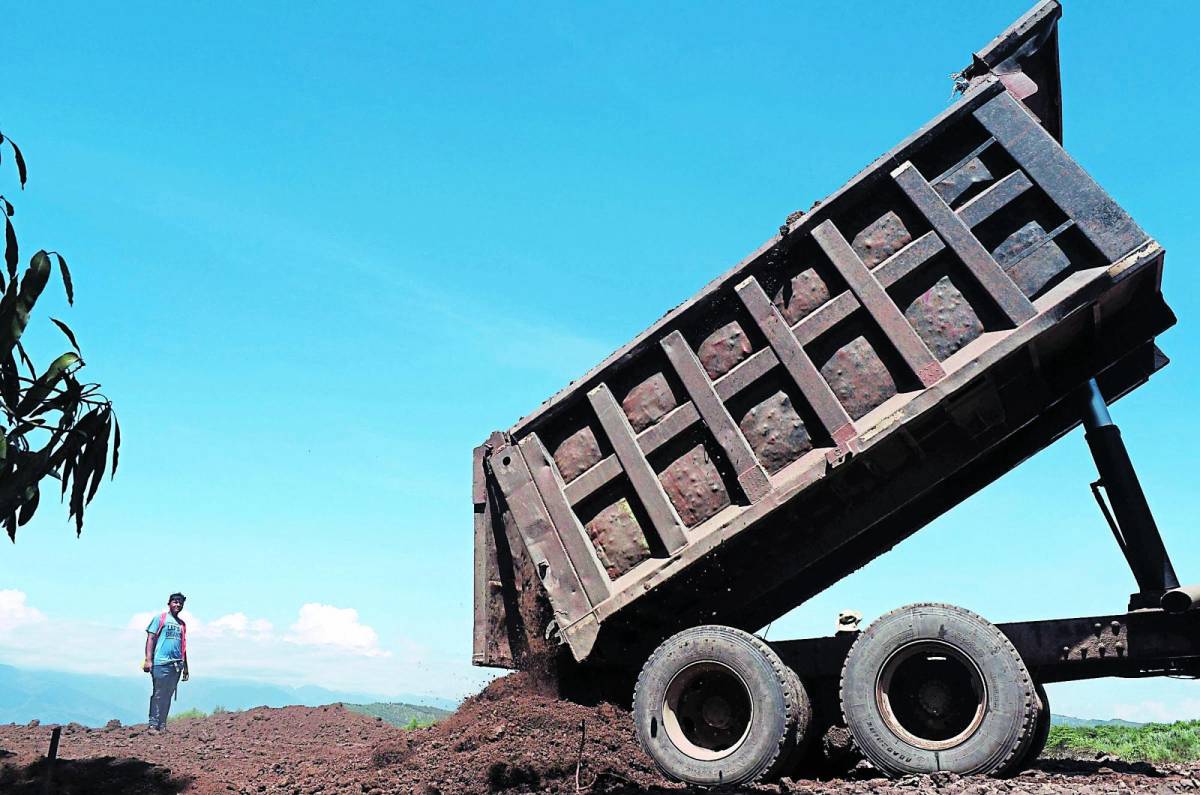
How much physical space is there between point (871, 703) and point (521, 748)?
2.24 meters

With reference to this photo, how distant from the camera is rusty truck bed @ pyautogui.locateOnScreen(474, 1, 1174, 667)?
5.79m

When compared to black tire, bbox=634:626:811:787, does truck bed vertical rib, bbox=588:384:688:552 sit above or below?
above

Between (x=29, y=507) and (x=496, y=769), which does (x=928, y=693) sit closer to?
(x=496, y=769)

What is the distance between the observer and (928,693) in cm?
568

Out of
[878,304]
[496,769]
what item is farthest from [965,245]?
[496,769]

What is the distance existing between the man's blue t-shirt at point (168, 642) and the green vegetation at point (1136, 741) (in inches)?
386

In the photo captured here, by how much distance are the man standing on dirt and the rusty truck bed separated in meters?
6.26

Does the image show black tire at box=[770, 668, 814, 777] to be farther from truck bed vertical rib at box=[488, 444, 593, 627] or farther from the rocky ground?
truck bed vertical rib at box=[488, 444, 593, 627]

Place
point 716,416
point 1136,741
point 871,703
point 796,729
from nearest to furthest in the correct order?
point 871,703 → point 796,729 → point 716,416 → point 1136,741

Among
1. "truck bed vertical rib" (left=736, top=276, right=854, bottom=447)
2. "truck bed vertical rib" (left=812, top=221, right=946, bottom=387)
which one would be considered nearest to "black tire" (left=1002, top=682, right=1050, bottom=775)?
"truck bed vertical rib" (left=736, top=276, right=854, bottom=447)

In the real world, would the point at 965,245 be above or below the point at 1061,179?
below

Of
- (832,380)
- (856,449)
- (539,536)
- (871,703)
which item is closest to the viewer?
(871,703)

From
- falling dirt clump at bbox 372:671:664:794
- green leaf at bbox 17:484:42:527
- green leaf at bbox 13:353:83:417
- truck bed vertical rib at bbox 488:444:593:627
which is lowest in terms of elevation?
falling dirt clump at bbox 372:671:664:794

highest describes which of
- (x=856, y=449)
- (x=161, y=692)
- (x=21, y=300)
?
(x=21, y=300)
